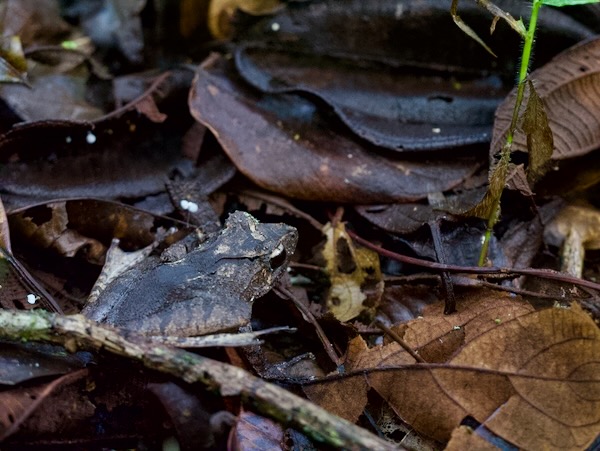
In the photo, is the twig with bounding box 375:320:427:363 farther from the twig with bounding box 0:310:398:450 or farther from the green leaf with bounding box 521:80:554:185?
the green leaf with bounding box 521:80:554:185

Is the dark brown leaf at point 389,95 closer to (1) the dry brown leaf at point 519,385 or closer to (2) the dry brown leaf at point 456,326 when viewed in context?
(2) the dry brown leaf at point 456,326

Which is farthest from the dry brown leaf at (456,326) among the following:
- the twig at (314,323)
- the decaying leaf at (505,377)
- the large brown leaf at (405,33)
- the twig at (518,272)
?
the large brown leaf at (405,33)

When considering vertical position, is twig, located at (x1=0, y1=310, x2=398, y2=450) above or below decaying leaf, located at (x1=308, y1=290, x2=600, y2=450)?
above

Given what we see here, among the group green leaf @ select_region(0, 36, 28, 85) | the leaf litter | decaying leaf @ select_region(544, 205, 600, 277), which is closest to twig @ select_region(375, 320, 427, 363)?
the leaf litter

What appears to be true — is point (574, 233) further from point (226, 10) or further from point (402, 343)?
point (226, 10)

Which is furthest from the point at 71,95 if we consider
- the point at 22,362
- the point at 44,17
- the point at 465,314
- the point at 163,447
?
the point at 465,314

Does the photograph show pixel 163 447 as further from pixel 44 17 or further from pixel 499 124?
pixel 44 17

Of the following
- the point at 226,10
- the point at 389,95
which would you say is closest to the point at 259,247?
the point at 389,95
